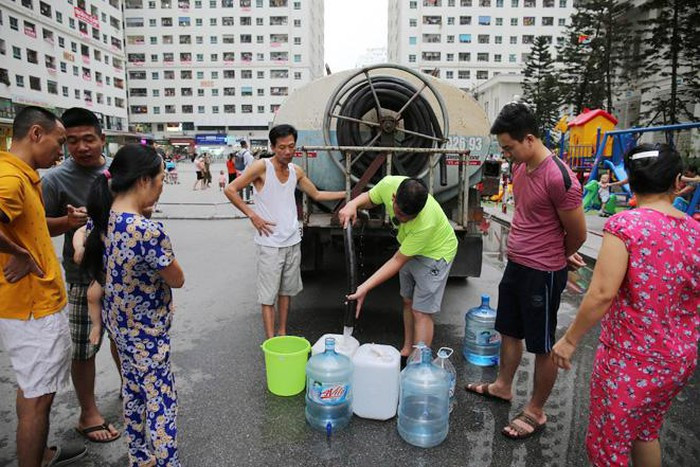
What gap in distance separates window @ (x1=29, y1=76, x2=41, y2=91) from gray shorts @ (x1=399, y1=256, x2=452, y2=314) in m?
51.4

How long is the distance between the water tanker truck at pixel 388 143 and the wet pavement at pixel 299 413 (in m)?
0.92

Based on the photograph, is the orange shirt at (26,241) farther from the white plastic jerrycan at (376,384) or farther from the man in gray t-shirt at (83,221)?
the white plastic jerrycan at (376,384)

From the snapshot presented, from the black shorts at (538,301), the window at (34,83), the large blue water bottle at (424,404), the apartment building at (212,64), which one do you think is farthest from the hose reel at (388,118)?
the apartment building at (212,64)

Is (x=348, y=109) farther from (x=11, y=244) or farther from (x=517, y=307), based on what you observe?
(x=11, y=244)

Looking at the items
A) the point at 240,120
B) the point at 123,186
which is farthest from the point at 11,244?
the point at 240,120

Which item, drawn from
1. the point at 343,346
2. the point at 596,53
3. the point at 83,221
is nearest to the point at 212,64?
the point at 596,53

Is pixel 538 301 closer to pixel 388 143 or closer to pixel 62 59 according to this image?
pixel 388 143

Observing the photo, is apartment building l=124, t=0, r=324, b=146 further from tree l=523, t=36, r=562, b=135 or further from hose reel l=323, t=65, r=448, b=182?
hose reel l=323, t=65, r=448, b=182

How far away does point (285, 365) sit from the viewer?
10.4ft

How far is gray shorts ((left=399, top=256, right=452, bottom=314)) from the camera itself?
3336mm

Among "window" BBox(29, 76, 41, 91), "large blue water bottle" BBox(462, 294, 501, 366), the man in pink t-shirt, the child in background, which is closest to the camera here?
the man in pink t-shirt

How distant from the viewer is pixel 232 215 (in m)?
12.0

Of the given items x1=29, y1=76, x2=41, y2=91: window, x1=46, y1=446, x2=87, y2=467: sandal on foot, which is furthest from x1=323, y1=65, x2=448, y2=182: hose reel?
x1=29, y1=76, x2=41, y2=91: window

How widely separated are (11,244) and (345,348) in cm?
194
